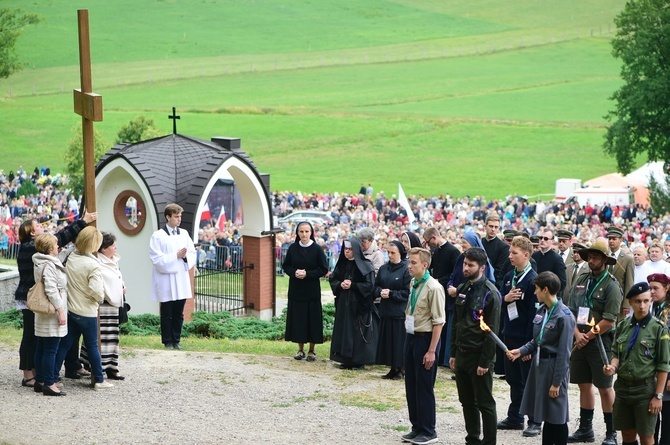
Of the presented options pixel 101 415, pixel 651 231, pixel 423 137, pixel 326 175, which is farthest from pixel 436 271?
pixel 423 137

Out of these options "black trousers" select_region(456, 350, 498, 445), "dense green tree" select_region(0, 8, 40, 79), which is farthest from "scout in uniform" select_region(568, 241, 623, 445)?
"dense green tree" select_region(0, 8, 40, 79)

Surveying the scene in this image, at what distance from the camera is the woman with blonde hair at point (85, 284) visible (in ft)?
31.7

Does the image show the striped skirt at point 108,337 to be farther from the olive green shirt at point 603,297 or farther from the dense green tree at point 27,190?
the dense green tree at point 27,190

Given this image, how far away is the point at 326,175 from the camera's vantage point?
187 ft

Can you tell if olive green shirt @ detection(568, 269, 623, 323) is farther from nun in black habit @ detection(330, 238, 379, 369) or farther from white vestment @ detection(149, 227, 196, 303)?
white vestment @ detection(149, 227, 196, 303)

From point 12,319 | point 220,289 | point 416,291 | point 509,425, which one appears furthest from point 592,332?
point 220,289

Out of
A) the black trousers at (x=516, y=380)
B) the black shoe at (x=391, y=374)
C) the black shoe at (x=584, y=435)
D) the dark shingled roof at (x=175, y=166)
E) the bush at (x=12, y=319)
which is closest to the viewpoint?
the black shoe at (x=584, y=435)

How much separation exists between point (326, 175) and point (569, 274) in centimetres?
4437

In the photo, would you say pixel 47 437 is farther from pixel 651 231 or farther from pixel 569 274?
pixel 651 231

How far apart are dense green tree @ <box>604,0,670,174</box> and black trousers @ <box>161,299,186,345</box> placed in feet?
111

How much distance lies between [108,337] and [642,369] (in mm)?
5232

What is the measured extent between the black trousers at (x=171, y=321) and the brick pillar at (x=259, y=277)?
6153mm

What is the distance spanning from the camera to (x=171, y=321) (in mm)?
12594

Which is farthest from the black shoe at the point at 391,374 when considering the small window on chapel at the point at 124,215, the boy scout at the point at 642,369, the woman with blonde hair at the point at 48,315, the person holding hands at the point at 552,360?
the small window on chapel at the point at 124,215
